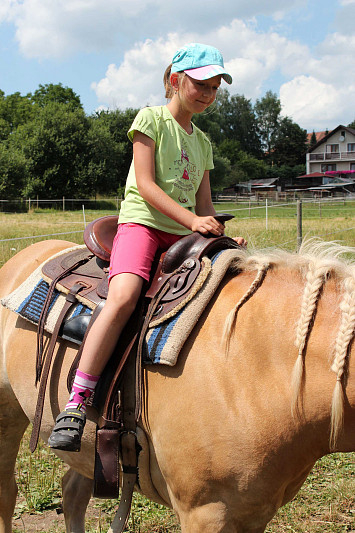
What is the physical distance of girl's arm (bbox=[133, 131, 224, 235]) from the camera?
2016 millimetres

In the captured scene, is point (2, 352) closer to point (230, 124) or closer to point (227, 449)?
point (227, 449)

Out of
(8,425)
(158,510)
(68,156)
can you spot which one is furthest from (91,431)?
(68,156)

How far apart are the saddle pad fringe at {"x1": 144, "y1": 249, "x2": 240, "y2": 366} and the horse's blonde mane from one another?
0.12 m

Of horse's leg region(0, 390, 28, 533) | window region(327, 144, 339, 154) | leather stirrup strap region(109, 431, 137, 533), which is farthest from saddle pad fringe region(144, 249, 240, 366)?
window region(327, 144, 339, 154)

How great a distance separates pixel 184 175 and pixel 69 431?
125 cm

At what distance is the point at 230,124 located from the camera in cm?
8906

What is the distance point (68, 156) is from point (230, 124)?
51.2m

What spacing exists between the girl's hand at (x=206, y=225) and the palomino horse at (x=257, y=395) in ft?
0.80

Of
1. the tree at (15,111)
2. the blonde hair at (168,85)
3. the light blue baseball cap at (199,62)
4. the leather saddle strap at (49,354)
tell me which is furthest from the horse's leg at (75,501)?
the tree at (15,111)

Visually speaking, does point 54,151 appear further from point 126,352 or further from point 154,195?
point 126,352

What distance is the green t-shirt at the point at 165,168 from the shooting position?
2137mm

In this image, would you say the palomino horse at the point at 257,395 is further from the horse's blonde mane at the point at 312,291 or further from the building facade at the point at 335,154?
the building facade at the point at 335,154

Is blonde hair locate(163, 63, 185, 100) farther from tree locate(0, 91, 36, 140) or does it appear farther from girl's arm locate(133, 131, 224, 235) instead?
tree locate(0, 91, 36, 140)

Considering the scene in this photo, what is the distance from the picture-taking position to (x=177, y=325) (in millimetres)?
1813
